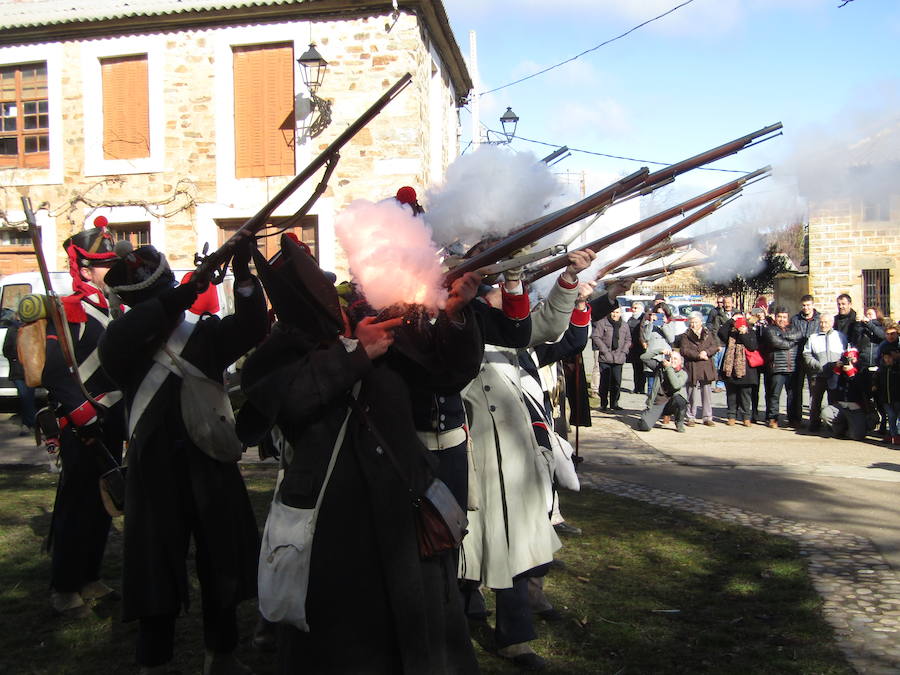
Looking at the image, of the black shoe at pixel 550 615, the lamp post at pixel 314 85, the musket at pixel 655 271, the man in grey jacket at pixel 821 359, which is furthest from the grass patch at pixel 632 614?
the lamp post at pixel 314 85

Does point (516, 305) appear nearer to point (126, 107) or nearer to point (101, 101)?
point (126, 107)

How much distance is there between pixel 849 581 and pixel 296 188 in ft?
14.2

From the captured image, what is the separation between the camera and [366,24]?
16016 millimetres

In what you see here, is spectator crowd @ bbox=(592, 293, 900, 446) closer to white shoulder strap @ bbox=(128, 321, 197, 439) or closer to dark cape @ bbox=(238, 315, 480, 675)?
white shoulder strap @ bbox=(128, 321, 197, 439)

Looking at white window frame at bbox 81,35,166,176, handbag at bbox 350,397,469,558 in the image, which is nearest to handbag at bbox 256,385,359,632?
handbag at bbox 350,397,469,558

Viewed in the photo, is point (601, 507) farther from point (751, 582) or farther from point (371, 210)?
point (371, 210)

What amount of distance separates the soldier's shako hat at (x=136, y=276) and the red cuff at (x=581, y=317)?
230cm

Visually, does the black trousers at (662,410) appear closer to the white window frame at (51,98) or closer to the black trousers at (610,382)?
the black trousers at (610,382)

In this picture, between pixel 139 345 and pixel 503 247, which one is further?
pixel 139 345

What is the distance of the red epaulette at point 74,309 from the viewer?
199 inches

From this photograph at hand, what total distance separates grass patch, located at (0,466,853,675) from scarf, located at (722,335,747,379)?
22.7 feet

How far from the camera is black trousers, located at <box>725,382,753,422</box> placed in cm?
1372

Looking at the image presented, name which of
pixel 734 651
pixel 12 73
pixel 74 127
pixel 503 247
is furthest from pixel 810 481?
pixel 12 73

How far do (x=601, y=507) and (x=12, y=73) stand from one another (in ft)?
52.6
